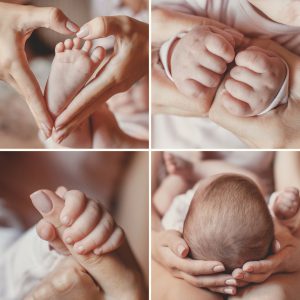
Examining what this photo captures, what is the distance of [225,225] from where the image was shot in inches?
43.3

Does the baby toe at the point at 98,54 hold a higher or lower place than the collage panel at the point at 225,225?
higher

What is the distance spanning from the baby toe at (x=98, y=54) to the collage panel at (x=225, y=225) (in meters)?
0.22

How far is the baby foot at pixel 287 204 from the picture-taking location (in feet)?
3.80

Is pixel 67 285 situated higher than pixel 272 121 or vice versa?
pixel 272 121

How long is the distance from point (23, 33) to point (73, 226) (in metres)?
0.38

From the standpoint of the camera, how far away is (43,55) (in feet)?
3.70

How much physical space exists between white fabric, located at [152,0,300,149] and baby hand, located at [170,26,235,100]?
0.15 feet

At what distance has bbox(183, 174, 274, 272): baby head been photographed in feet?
3.60

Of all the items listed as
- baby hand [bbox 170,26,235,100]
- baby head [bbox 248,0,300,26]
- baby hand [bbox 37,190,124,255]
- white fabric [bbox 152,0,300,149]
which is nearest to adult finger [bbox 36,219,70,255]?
baby hand [bbox 37,190,124,255]

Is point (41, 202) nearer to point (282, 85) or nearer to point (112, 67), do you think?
point (112, 67)

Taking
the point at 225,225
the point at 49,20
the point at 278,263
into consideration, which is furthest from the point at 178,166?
the point at 49,20

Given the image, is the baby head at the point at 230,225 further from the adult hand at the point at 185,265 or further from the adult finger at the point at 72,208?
the adult finger at the point at 72,208

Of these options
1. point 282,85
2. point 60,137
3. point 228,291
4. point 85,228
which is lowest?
point 228,291

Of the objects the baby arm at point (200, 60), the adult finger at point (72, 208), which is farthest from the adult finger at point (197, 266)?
the baby arm at point (200, 60)
